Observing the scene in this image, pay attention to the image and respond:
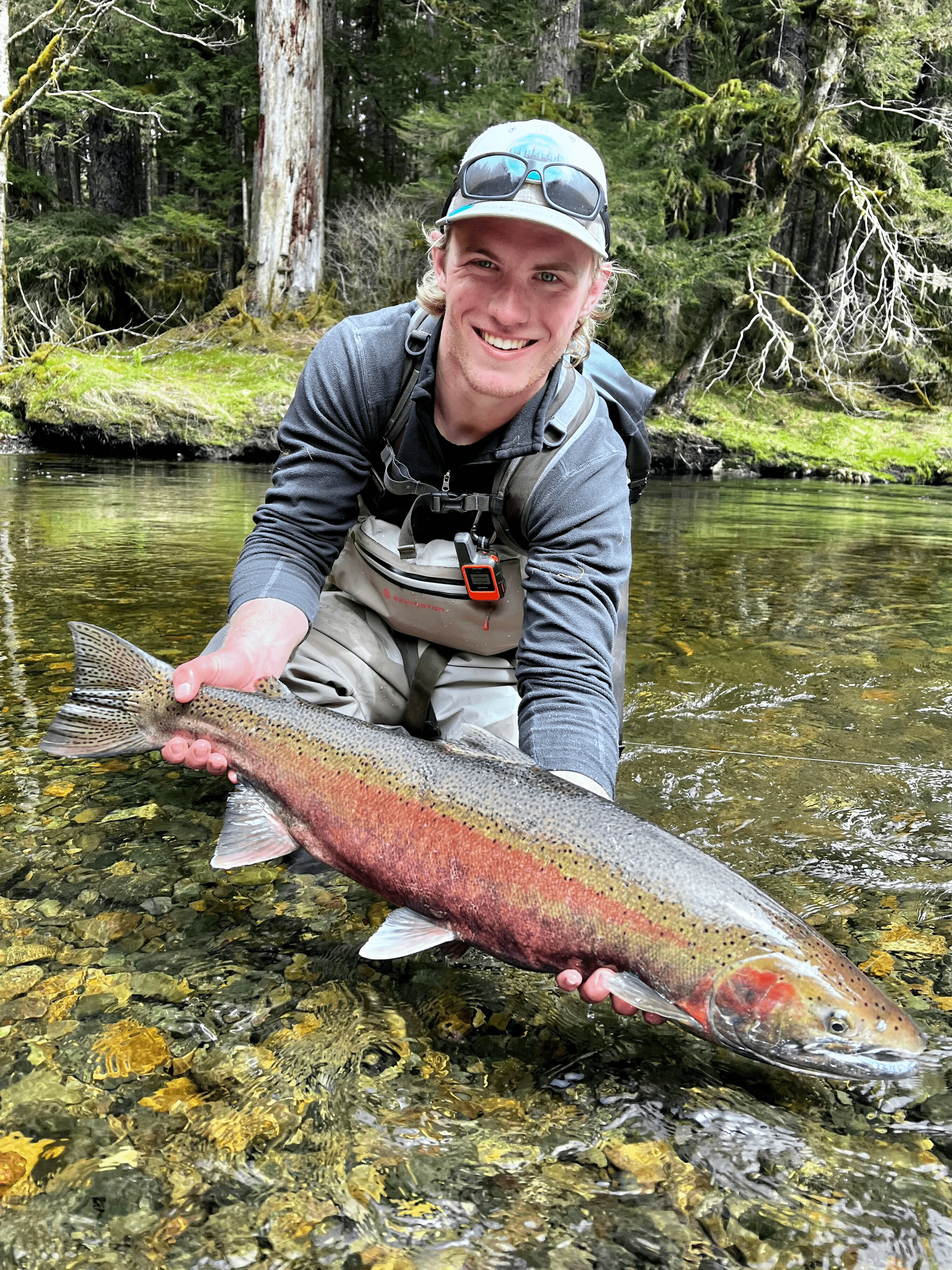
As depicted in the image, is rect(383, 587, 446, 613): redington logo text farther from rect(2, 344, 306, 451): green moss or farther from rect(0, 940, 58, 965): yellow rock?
rect(2, 344, 306, 451): green moss

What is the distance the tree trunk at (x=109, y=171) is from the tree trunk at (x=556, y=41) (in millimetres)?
12025

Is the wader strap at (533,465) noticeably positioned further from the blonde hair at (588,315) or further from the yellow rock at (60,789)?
the yellow rock at (60,789)

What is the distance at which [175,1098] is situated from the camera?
1.89 m

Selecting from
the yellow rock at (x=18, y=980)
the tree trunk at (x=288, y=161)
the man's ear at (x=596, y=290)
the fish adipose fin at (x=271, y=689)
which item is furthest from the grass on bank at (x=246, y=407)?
the yellow rock at (x=18, y=980)

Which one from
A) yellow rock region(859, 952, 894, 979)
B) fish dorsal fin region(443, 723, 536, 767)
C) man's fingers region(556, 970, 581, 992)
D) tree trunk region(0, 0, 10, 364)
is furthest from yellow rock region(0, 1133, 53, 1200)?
tree trunk region(0, 0, 10, 364)

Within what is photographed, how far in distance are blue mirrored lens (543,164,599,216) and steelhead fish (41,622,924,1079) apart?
1.53m

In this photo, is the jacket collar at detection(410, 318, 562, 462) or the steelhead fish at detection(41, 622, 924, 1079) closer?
the steelhead fish at detection(41, 622, 924, 1079)

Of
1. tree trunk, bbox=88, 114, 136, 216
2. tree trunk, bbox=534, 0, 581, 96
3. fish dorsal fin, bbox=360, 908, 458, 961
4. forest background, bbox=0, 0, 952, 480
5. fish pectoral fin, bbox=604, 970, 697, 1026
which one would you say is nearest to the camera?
fish pectoral fin, bbox=604, 970, 697, 1026

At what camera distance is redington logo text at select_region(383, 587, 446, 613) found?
11.3 ft

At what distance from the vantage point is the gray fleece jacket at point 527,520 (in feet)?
8.80

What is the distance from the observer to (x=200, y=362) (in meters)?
15.8

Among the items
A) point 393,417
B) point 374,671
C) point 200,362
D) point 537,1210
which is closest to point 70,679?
point 374,671

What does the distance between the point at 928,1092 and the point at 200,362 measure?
15753 millimetres

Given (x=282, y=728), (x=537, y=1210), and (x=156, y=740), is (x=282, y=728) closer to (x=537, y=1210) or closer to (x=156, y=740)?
(x=156, y=740)
